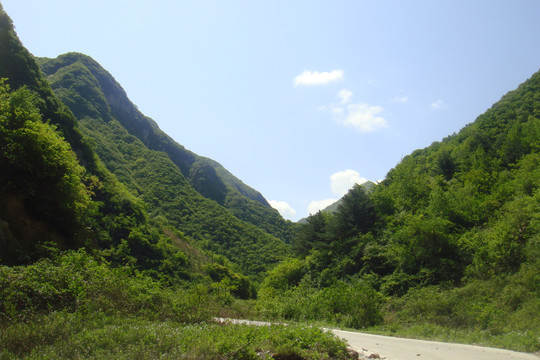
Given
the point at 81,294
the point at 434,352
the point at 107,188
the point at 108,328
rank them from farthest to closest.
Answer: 1. the point at 107,188
2. the point at 434,352
3. the point at 81,294
4. the point at 108,328

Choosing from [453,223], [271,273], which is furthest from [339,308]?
[271,273]

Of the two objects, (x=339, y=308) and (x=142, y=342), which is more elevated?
(x=142, y=342)

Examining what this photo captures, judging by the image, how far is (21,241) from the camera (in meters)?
10.0

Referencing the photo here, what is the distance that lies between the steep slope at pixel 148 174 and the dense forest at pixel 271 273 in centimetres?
1111

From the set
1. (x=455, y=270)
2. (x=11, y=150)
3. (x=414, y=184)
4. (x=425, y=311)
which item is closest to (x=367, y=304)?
(x=425, y=311)

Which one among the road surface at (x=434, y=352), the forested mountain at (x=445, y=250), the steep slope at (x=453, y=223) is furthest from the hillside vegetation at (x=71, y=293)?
the steep slope at (x=453, y=223)

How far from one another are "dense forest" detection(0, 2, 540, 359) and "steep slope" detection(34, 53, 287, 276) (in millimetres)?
11108

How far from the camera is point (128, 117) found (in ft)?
322

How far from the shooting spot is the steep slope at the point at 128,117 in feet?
263

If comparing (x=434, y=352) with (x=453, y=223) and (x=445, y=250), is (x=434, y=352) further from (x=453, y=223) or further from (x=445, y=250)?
(x=453, y=223)

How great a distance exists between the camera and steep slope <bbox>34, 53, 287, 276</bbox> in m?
64.8

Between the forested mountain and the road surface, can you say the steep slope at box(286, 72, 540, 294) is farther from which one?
the road surface

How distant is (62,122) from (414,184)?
3905cm

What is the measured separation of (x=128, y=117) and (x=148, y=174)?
118ft
